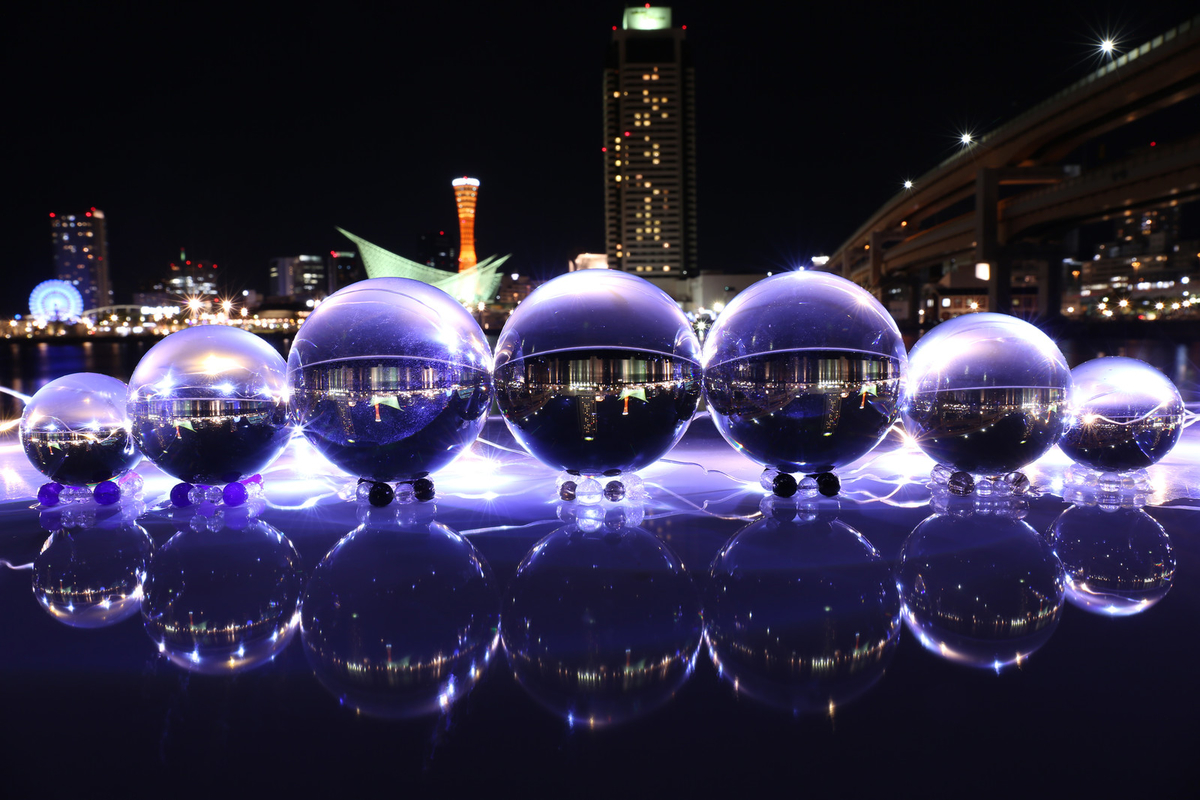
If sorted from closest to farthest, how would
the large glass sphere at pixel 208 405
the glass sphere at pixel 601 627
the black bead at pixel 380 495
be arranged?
1. the glass sphere at pixel 601 627
2. the large glass sphere at pixel 208 405
3. the black bead at pixel 380 495

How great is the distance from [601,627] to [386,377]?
6.82ft

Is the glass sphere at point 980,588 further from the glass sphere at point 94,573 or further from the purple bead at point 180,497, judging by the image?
the purple bead at point 180,497

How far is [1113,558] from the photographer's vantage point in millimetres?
3326

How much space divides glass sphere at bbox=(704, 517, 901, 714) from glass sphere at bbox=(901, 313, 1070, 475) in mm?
1159

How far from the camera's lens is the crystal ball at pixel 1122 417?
4.49 m

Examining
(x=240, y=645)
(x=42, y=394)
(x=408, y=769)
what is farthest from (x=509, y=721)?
(x=42, y=394)

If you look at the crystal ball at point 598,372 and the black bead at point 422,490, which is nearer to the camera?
the crystal ball at point 598,372

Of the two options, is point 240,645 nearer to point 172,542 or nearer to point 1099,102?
point 172,542

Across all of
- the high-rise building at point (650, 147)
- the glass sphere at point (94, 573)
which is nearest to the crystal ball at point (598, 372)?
the glass sphere at point (94, 573)

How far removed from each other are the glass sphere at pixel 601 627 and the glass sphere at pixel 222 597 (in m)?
0.85

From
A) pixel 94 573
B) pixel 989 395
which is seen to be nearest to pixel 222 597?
pixel 94 573

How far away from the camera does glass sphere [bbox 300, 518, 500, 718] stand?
2203mm

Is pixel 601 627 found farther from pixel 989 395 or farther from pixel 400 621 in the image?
pixel 989 395

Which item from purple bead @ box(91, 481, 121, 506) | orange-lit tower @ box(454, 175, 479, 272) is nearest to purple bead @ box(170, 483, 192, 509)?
purple bead @ box(91, 481, 121, 506)
